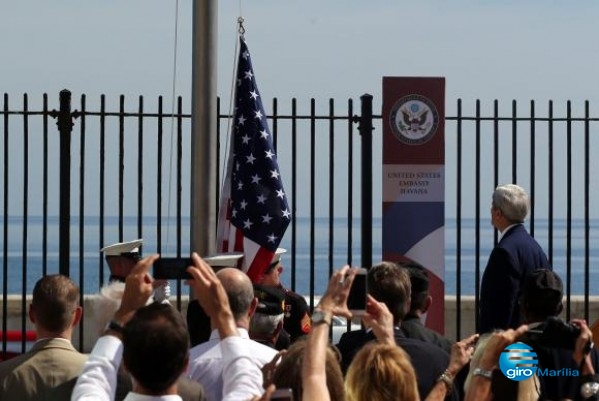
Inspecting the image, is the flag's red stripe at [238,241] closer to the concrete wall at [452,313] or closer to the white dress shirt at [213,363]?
the white dress shirt at [213,363]

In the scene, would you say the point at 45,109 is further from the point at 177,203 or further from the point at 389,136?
the point at 389,136

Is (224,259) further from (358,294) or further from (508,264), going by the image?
(358,294)

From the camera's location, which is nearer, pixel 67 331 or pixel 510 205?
pixel 67 331

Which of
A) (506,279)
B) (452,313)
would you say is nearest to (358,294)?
(506,279)

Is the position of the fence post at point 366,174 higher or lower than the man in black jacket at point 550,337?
higher

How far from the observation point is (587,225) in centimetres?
1076

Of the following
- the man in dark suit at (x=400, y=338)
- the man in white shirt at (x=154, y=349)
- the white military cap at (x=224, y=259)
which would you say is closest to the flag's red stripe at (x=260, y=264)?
the white military cap at (x=224, y=259)

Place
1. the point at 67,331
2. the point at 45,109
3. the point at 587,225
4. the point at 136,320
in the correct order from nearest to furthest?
the point at 136,320 < the point at 67,331 < the point at 45,109 < the point at 587,225

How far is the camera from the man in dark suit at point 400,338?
6.06m

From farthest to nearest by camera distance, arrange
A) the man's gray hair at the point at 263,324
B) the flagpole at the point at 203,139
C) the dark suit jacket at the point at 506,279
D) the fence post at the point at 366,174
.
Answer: the fence post at the point at 366,174
the flagpole at the point at 203,139
the dark suit jacket at the point at 506,279
the man's gray hair at the point at 263,324

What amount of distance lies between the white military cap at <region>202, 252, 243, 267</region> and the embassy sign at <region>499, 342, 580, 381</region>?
2818 mm

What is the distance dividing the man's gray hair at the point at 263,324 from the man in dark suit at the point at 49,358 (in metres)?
1.57

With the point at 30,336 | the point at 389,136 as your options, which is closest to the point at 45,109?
the point at 389,136

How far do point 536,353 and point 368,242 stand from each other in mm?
4623
